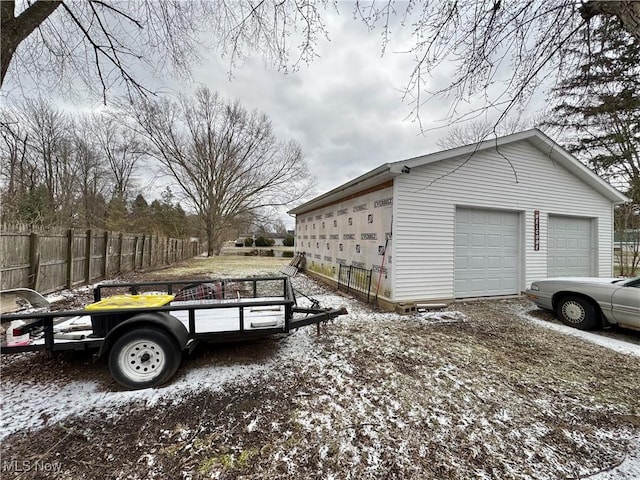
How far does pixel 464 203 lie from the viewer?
674cm

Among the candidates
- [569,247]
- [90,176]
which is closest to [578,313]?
[569,247]

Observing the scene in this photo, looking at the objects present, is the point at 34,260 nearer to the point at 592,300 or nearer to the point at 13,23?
the point at 13,23

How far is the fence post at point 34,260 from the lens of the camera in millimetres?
6184

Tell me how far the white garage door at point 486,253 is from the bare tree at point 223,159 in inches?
787

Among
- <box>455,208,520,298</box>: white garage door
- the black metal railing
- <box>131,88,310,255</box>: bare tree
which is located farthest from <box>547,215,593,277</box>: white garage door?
<box>131,88,310,255</box>: bare tree

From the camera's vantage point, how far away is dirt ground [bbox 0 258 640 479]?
6.14 ft

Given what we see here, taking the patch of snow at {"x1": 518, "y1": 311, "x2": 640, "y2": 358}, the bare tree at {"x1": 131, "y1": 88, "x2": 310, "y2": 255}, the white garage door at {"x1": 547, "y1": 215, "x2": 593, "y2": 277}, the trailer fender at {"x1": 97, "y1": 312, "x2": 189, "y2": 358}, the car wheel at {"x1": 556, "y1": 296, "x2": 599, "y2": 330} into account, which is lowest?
the patch of snow at {"x1": 518, "y1": 311, "x2": 640, "y2": 358}

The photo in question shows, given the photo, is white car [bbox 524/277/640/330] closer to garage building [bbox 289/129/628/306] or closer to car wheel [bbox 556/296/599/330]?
car wheel [bbox 556/296/599/330]

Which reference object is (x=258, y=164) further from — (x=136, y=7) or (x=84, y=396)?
(x=84, y=396)

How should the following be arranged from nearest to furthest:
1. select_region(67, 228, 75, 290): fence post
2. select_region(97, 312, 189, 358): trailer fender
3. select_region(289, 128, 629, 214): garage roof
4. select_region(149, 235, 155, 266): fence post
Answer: select_region(97, 312, 189, 358): trailer fender
select_region(289, 128, 629, 214): garage roof
select_region(67, 228, 75, 290): fence post
select_region(149, 235, 155, 266): fence post

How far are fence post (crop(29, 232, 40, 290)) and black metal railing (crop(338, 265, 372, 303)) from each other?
25.6ft

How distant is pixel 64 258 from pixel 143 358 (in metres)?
7.00

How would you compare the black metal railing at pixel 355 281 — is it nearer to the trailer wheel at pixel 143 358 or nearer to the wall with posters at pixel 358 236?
the wall with posters at pixel 358 236

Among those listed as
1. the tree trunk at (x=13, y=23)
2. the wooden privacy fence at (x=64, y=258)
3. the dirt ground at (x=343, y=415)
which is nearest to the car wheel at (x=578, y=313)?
the dirt ground at (x=343, y=415)
